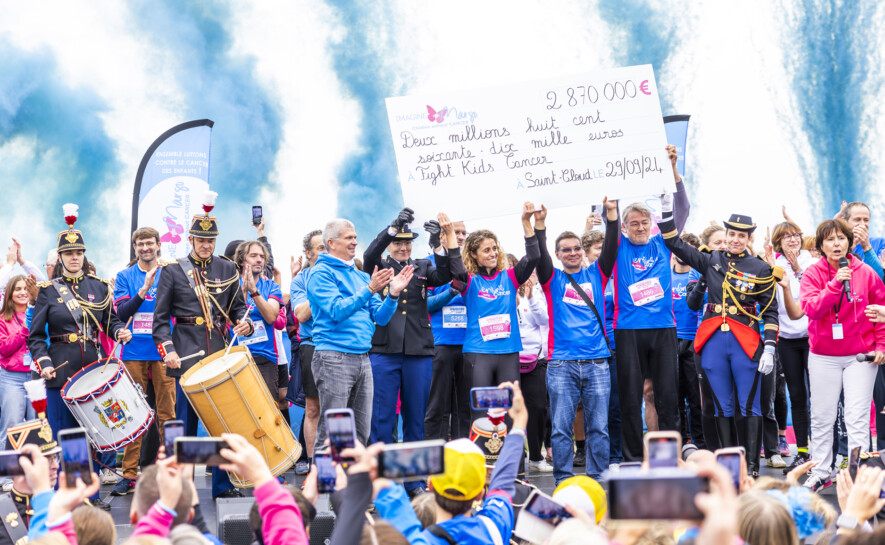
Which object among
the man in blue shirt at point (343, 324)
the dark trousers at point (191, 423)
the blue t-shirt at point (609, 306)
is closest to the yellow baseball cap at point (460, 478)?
the man in blue shirt at point (343, 324)

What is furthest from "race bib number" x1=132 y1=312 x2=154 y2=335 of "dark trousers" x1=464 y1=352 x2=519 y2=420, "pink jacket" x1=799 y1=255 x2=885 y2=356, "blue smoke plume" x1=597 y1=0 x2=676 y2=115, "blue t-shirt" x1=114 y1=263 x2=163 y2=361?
"blue smoke plume" x1=597 y1=0 x2=676 y2=115

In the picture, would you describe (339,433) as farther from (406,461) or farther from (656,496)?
(656,496)

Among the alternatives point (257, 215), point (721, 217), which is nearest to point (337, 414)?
point (257, 215)

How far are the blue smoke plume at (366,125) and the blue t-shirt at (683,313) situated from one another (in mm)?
7917

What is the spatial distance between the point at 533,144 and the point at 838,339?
2.51m

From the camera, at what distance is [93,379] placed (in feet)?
19.4

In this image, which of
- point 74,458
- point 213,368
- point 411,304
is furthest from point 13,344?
point 74,458

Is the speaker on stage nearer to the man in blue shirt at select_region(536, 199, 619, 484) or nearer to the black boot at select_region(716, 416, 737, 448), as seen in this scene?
the man in blue shirt at select_region(536, 199, 619, 484)

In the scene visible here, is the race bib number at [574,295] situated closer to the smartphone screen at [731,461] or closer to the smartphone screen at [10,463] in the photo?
the smartphone screen at [731,461]

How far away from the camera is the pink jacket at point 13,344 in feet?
23.6

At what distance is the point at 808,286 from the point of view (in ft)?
20.4

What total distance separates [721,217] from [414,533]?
13.5 m

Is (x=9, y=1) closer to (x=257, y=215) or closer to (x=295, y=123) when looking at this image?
(x=295, y=123)

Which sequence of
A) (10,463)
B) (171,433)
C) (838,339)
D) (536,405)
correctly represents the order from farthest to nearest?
1. (536,405)
2. (838,339)
3. (171,433)
4. (10,463)
